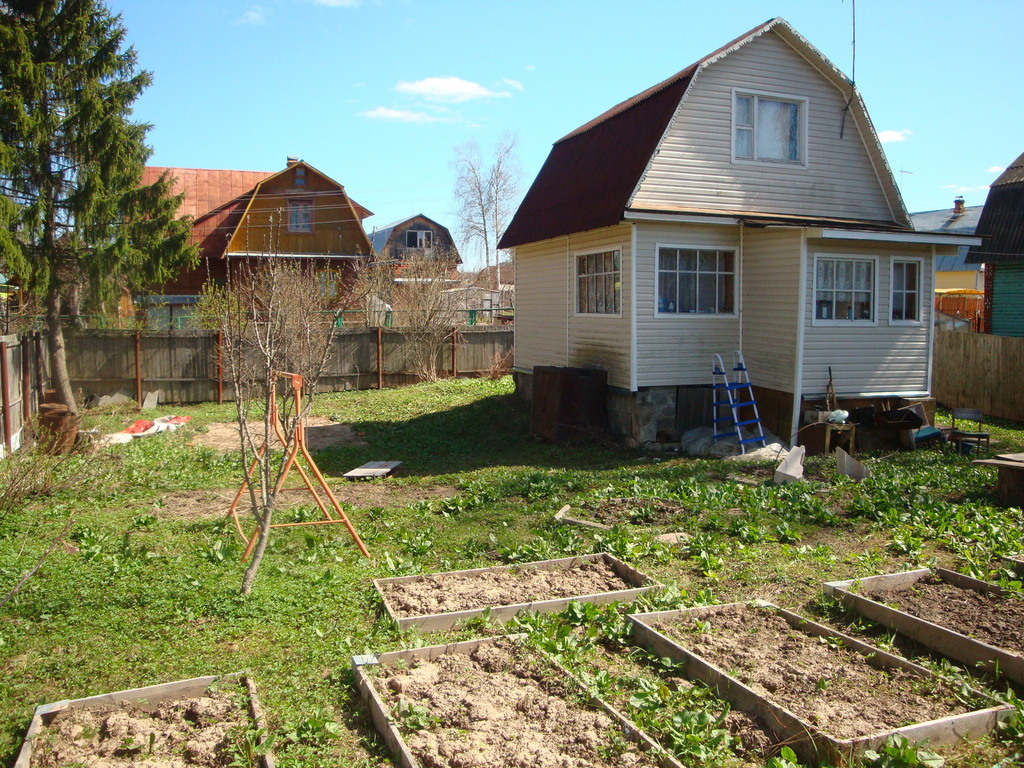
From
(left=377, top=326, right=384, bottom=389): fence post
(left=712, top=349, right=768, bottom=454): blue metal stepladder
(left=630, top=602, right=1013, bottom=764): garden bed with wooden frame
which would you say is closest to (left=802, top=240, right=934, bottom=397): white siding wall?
(left=712, top=349, right=768, bottom=454): blue metal stepladder

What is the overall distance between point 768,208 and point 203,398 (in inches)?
548

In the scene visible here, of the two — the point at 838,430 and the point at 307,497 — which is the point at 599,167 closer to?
the point at 838,430

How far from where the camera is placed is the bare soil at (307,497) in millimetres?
8951

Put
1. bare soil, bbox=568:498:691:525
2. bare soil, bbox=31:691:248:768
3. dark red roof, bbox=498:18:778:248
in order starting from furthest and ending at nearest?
dark red roof, bbox=498:18:778:248
bare soil, bbox=568:498:691:525
bare soil, bbox=31:691:248:768

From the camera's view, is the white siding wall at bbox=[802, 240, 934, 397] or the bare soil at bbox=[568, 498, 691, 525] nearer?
the bare soil at bbox=[568, 498, 691, 525]

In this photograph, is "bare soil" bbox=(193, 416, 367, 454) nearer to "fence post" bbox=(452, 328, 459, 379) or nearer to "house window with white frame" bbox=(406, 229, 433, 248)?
"fence post" bbox=(452, 328, 459, 379)

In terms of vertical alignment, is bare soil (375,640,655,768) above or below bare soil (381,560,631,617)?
below

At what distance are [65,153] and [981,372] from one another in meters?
20.0

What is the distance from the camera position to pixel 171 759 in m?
3.83

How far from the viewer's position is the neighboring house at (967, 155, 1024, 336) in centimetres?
2078

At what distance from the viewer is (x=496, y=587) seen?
6.23 metres

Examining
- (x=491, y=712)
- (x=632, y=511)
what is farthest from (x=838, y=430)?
(x=491, y=712)

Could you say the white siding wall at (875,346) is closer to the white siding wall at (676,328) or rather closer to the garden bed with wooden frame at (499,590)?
the white siding wall at (676,328)

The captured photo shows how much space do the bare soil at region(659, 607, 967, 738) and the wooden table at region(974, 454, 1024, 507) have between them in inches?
190
